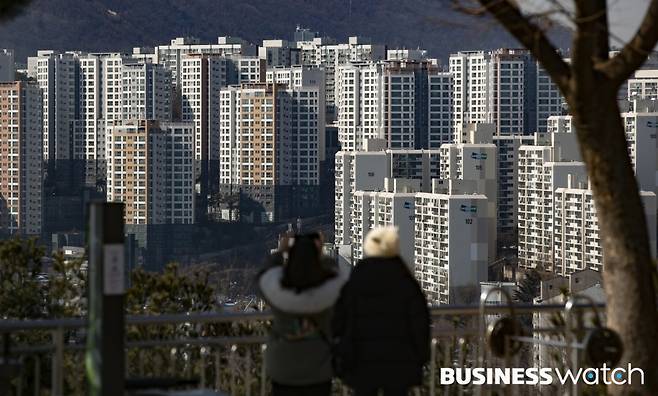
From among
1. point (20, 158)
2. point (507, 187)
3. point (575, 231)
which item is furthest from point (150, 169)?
point (575, 231)

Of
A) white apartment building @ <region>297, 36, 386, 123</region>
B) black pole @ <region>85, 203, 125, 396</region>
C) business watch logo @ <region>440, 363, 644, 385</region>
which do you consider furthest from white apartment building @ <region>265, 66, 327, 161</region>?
black pole @ <region>85, 203, 125, 396</region>

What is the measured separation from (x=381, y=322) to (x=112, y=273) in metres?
0.89

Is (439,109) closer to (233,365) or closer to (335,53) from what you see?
(335,53)

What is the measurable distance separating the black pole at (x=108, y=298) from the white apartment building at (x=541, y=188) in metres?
67.5

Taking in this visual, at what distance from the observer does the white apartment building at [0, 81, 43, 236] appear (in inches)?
3740

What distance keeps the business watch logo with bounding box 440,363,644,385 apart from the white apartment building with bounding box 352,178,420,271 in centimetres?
6342

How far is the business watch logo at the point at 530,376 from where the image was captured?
573 centimetres

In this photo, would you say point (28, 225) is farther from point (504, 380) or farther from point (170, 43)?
point (504, 380)

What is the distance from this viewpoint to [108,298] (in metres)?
4.29

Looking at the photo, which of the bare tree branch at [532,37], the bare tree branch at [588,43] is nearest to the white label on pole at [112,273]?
the bare tree branch at [532,37]

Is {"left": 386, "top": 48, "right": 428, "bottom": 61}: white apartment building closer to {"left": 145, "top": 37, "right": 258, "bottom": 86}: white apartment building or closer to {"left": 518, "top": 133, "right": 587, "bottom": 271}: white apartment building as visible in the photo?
{"left": 145, "top": 37, "right": 258, "bottom": 86}: white apartment building

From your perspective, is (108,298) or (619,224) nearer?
(108,298)

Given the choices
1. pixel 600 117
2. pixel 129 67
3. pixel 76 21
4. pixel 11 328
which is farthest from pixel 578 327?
pixel 76 21

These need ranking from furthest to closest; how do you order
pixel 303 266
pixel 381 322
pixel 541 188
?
pixel 541 188, pixel 303 266, pixel 381 322
